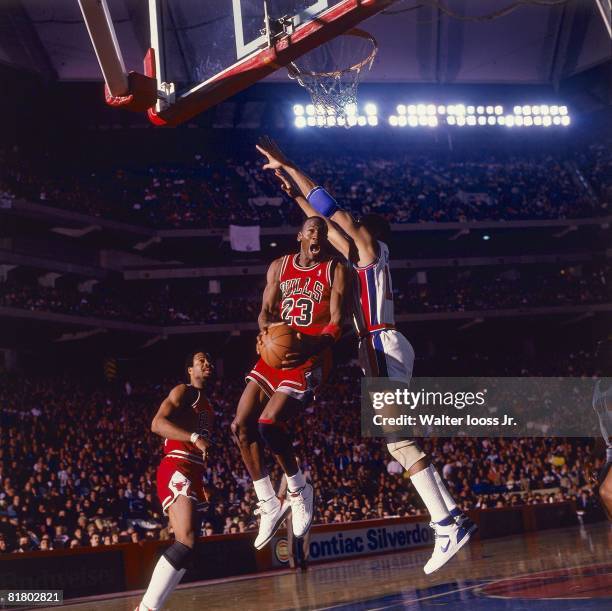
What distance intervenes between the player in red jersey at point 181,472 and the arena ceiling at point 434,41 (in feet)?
62.0

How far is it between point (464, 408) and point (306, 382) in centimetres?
2245

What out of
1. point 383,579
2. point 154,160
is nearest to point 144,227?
point 154,160

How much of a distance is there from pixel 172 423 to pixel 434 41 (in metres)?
26.0

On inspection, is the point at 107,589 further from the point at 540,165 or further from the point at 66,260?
the point at 540,165

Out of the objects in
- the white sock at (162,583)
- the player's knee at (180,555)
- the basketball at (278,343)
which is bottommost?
the white sock at (162,583)

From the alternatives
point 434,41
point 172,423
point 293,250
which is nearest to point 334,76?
point 172,423

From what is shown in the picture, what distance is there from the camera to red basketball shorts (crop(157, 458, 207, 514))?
24.3 feet

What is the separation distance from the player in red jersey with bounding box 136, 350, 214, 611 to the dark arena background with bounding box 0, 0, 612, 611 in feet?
20.0

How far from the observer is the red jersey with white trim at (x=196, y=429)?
759 centimetres

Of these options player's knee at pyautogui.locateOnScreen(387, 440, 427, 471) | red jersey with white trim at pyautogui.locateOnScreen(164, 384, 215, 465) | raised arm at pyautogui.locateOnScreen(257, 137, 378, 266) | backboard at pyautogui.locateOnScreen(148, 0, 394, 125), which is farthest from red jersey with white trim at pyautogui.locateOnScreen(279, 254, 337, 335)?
backboard at pyautogui.locateOnScreen(148, 0, 394, 125)

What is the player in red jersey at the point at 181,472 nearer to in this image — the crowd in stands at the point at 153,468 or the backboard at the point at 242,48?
the backboard at the point at 242,48

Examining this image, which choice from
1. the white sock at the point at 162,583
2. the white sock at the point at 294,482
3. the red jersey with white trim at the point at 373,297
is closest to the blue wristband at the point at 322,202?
the red jersey with white trim at the point at 373,297

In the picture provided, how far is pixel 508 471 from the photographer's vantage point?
2208cm

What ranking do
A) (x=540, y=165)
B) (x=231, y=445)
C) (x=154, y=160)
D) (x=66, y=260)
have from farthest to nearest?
(x=540, y=165)
(x=154, y=160)
(x=66, y=260)
(x=231, y=445)
